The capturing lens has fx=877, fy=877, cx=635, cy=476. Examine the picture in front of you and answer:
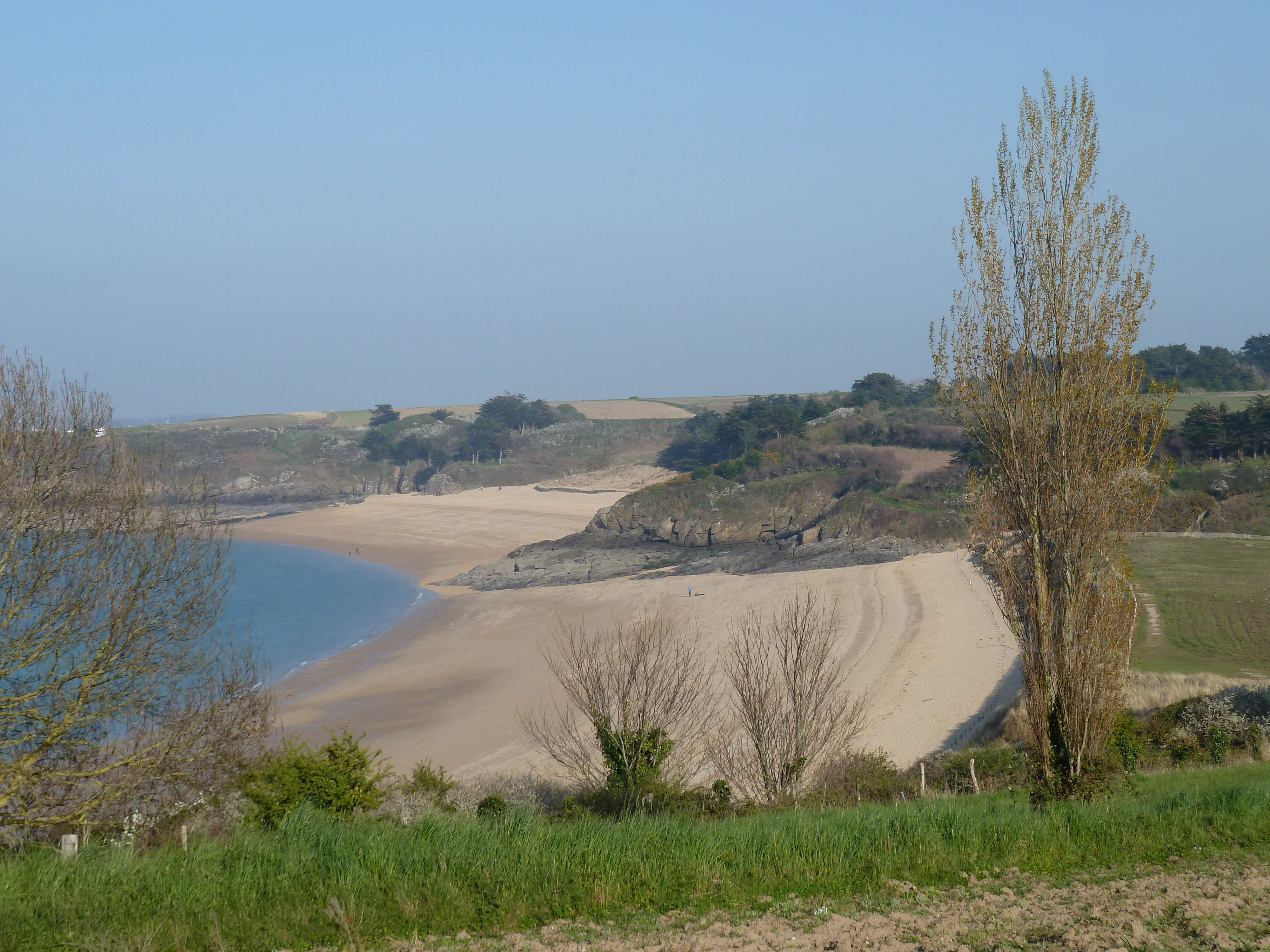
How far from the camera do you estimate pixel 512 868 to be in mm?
6297

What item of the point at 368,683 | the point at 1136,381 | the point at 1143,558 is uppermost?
the point at 1136,381

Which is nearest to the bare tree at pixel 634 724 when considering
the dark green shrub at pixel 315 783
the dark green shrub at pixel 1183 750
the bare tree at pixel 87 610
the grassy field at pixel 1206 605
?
the dark green shrub at pixel 315 783

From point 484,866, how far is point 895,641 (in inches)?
1064

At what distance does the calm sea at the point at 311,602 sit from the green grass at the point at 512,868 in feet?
85.7

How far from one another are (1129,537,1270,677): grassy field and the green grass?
610 inches

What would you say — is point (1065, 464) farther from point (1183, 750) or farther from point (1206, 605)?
point (1206, 605)

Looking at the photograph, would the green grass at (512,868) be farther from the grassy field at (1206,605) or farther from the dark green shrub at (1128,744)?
the grassy field at (1206,605)

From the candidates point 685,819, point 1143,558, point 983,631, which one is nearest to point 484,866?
point 685,819

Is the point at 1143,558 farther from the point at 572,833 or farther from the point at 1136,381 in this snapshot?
the point at 572,833

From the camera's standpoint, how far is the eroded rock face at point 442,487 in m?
98.4

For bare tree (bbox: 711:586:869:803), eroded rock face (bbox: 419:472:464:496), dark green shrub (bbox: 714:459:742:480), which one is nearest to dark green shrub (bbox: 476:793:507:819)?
bare tree (bbox: 711:586:869:803)

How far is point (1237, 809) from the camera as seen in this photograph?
27.9ft

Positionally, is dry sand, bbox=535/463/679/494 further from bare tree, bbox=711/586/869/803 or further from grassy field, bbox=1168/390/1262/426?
bare tree, bbox=711/586/869/803

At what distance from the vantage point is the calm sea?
A: 3838 centimetres
